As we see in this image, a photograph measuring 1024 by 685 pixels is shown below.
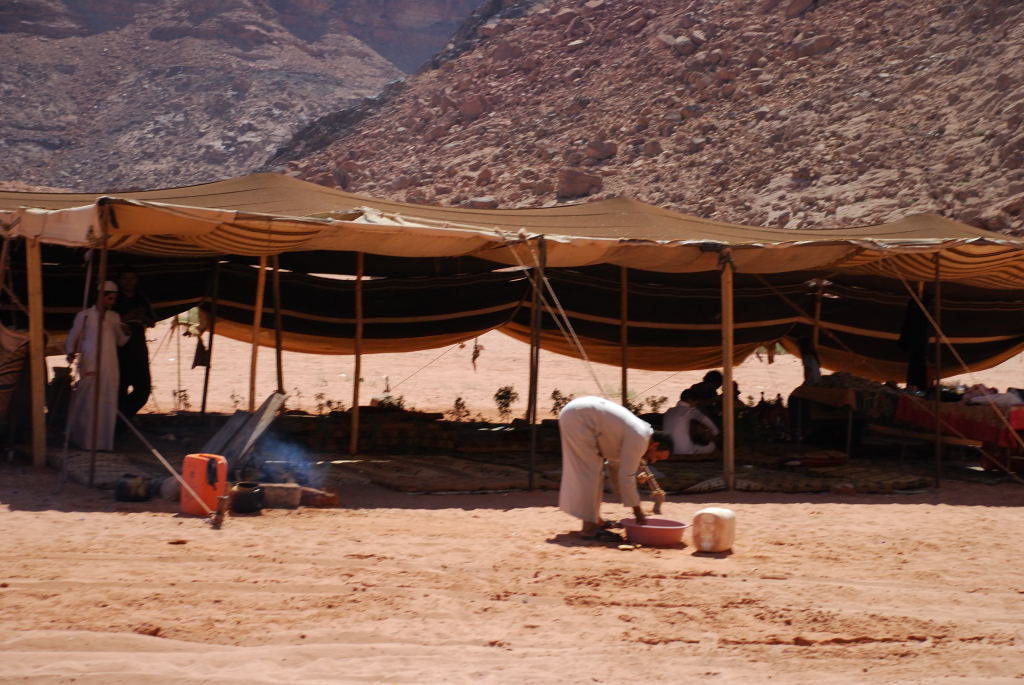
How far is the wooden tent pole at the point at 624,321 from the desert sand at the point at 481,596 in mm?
3211

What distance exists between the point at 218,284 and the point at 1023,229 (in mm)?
16839

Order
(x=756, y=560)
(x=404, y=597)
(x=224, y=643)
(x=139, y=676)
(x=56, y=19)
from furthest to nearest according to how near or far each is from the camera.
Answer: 1. (x=56, y=19)
2. (x=756, y=560)
3. (x=404, y=597)
4. (x=224, y=643)
5. (x=139, y=676)

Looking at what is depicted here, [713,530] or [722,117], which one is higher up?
[722,117]

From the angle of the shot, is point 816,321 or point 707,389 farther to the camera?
point 816,321

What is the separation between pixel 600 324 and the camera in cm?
1168

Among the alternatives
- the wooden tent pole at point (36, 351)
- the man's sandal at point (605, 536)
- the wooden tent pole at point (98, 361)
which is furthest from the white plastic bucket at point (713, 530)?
the wooden tent pole at point (36, 351)

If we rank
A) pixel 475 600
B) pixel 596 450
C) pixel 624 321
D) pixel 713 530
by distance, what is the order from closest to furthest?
pixel 475 600 < pixel 713 530 < pixel 596 450 < pixel 624 321

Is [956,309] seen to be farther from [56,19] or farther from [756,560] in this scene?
[56,19]


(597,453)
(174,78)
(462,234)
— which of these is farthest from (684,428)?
(174,78)

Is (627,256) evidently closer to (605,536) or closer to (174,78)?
(605,536)

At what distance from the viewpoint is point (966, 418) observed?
9688 mm

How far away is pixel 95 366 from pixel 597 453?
12.2 feet

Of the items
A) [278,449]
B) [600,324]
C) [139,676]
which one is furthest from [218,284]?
[139,676]

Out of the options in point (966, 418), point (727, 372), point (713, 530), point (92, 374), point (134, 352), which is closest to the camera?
point (713, 530)
